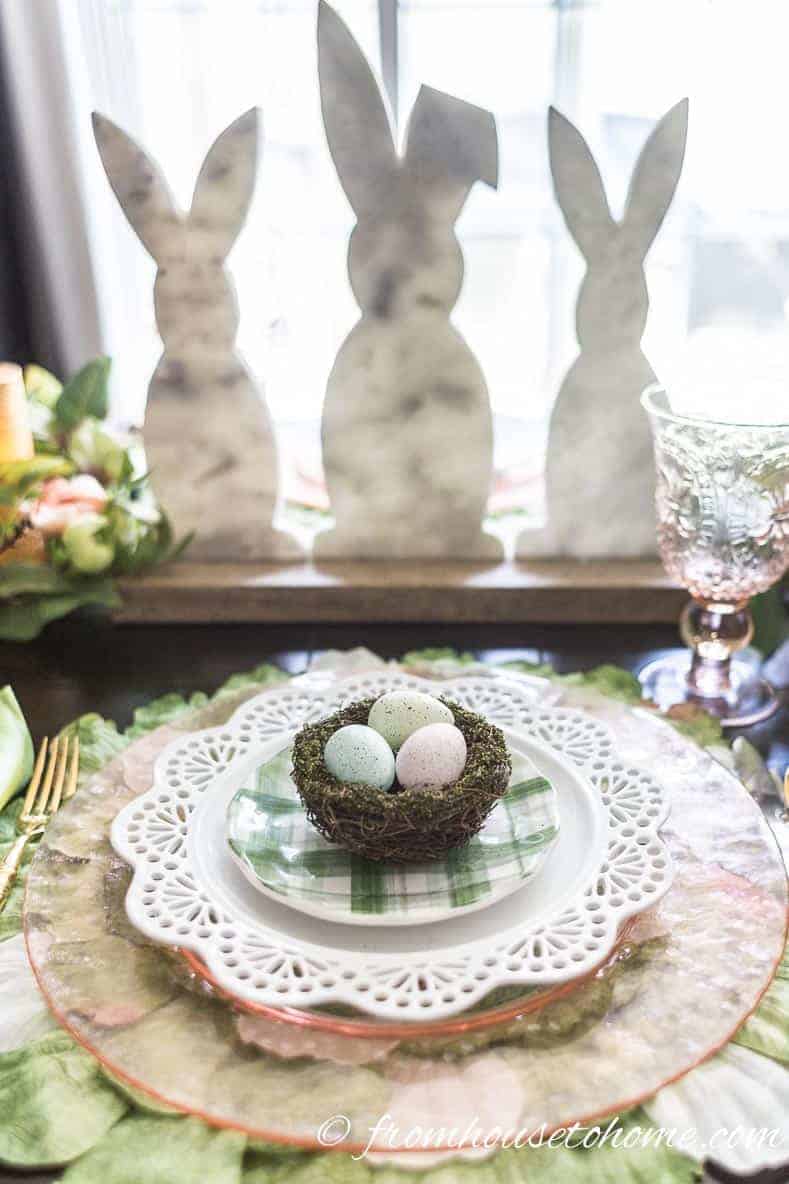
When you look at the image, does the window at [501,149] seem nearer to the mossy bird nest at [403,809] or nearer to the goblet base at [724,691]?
the goblet base at [724,691]

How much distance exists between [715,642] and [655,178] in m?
0.40

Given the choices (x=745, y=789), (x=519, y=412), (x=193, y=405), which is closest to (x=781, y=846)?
(x=745, y=789)

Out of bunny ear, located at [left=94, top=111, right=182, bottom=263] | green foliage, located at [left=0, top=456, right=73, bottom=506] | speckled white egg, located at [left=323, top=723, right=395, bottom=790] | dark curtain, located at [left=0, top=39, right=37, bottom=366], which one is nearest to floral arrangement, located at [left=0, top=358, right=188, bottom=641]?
green foliage, located at [left=0, top=456, right=73, bottom=506]

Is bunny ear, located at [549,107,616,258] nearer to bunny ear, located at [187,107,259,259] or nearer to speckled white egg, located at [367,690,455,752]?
bunny ear, located at [187,107,259,259]

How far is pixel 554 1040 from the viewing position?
56 cm

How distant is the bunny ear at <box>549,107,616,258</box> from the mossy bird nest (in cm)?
52

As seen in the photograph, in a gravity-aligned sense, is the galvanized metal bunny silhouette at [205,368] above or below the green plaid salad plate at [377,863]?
above

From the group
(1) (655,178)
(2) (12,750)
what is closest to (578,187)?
(1) (655,178)

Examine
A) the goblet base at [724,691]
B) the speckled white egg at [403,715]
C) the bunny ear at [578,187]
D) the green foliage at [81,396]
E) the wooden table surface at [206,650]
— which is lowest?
the goblet base at [724,691]

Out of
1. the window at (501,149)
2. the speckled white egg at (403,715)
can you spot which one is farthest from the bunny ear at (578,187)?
the window at (501,149)

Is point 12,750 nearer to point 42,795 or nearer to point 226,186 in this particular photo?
point 42,795

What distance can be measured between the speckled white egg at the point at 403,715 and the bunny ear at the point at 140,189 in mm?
510

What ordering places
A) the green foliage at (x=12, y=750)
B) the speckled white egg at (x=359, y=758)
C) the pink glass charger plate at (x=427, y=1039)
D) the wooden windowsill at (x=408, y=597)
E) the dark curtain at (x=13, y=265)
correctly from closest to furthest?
the pink glass charger plate at (x=427, y=1039) < the speckled white egg at (x=359, y=758) < the green foliage at (x=12, y=750) < the wooden windowsill at (x=408, y=597) < the dark curtain at (x=13, y=265)

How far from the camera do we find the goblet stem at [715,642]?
0.95 m
